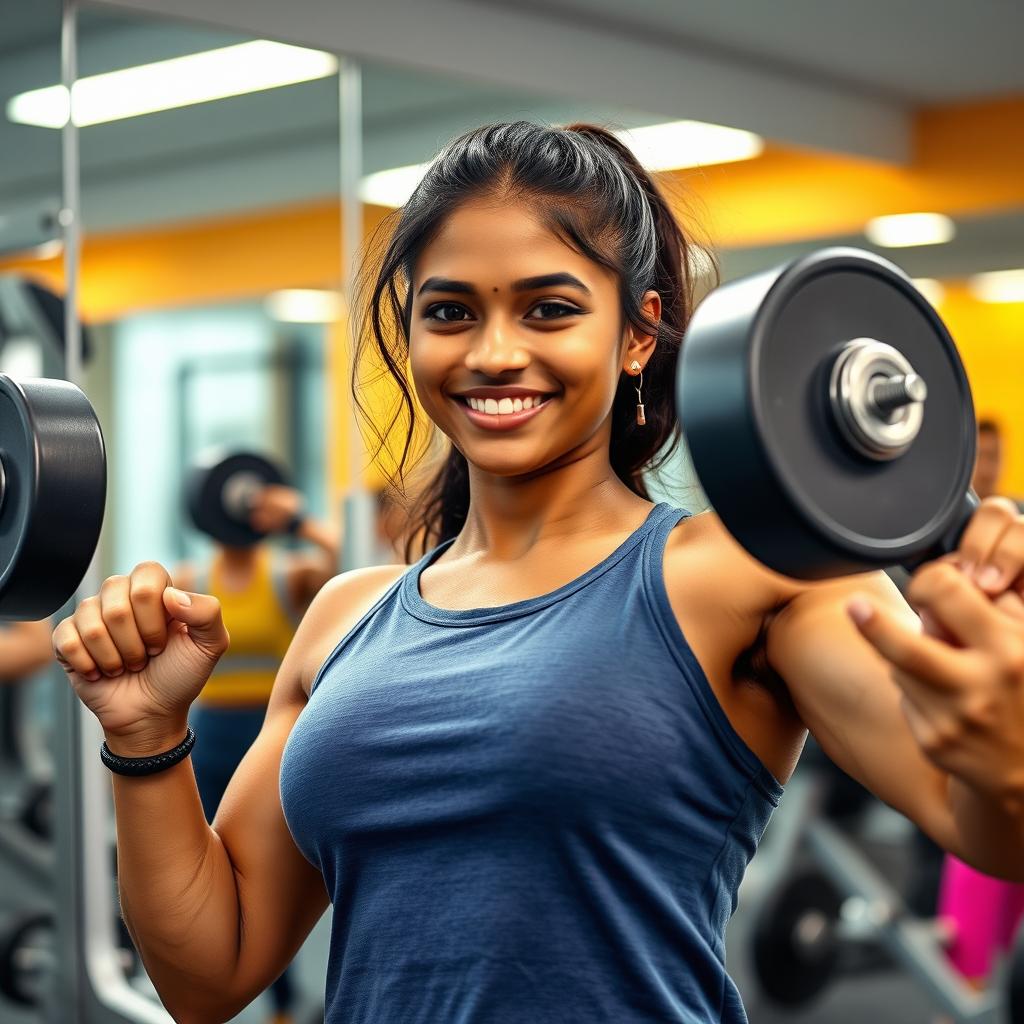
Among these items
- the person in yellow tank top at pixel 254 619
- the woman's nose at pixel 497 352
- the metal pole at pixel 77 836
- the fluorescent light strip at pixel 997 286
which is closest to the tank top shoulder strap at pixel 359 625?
the woman's nose at pixel 497 352

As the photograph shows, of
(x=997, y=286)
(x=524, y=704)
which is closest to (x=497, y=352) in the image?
(x=524, y=704)

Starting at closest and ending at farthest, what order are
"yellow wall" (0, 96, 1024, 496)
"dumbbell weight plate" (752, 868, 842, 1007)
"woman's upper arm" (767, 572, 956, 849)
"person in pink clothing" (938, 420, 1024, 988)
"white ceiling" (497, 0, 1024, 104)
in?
"woman's upper arm" (767, 572, 956, 849), "person in pink clothing" (938, 420, 1024, 988), "white ceiling" (497, 0, 1024, 104), "yellow wall" (0, 96, 1024, 496), "dumbbell weight plate" (752, 868, 842, 1007)

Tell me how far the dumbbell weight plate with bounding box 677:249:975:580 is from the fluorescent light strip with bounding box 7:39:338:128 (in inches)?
87.2

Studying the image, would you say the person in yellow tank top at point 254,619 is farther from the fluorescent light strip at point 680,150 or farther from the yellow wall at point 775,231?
the fluorescent light strip at point 680,150

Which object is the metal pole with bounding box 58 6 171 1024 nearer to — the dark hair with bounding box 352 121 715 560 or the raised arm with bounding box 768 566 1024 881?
the dark hair with bounding box 352 121 715 560

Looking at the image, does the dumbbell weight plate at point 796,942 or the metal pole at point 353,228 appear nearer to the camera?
the metal pole at point 353,228

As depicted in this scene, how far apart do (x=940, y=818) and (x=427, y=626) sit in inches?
15.4

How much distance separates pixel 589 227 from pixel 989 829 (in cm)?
50

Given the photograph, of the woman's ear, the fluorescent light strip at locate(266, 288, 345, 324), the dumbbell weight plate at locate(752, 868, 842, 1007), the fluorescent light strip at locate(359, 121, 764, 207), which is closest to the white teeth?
the woman's ear

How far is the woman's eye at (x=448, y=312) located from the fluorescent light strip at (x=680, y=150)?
1855 mm

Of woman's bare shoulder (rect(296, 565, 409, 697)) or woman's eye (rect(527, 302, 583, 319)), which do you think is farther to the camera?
woman's bare shoulder (rect(296, 565, 409, 697))

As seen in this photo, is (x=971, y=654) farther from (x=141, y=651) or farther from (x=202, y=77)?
(x=202, y=77)

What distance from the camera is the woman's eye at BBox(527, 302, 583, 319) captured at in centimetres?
101

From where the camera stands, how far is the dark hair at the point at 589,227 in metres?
1.04
